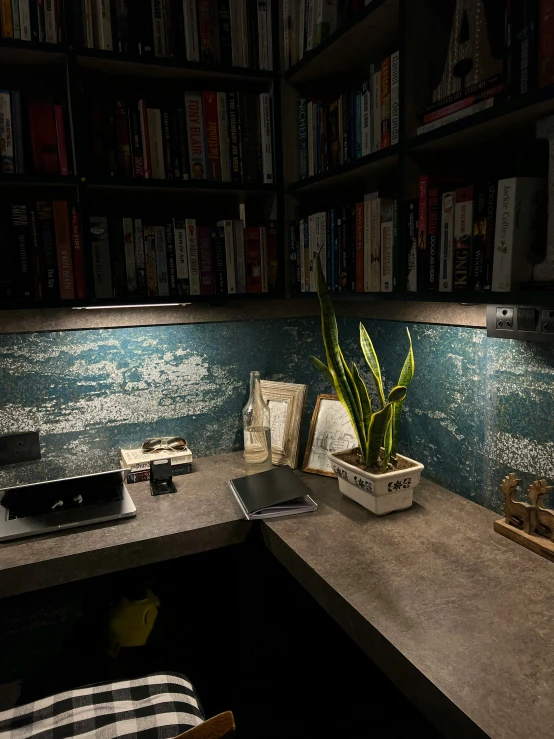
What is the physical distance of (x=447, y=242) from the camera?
120 centimetres

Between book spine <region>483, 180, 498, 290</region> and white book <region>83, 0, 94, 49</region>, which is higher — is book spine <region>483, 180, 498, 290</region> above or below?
below

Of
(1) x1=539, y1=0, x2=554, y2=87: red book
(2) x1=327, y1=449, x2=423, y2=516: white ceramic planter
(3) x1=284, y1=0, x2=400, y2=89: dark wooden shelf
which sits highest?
(3) x1=284, y1=0, x2=400, y2=89: dark wooden shelf

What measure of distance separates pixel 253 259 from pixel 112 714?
1.34 metres

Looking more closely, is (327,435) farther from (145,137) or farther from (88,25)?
(88,25)

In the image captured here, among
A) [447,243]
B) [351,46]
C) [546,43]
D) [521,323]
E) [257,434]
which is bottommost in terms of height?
[257,434]

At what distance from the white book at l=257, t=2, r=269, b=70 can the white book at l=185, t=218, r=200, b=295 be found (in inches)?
22.5

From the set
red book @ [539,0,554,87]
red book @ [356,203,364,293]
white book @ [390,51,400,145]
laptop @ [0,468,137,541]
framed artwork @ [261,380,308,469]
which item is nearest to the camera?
red book @ [539,0,554,87]

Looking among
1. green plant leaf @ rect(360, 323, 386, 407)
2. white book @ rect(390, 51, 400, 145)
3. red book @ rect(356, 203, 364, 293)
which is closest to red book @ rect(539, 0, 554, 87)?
white book @ rect(390, 51, 400, 145)

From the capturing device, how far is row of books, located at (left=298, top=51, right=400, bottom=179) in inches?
52.6

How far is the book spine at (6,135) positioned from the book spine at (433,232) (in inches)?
44.9

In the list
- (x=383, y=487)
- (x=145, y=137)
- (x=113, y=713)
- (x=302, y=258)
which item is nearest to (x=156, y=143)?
(x=145, y=137)

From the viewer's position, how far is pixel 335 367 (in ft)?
4.90

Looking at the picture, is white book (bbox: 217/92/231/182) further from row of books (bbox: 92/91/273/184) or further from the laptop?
the laptop

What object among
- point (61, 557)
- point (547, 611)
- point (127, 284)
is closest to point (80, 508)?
point (61, 557)
